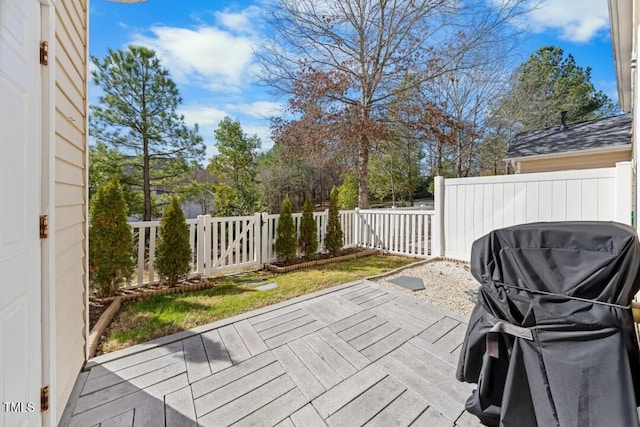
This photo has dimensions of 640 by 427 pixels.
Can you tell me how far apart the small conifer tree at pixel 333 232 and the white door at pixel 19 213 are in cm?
518

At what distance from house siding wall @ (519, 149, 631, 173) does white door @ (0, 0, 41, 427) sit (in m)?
10.1

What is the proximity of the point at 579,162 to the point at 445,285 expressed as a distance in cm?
634

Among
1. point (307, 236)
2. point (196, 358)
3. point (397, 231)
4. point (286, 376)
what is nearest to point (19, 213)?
point (196, 358)

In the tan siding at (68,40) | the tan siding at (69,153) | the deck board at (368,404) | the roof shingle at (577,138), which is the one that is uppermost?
the roof shingle at (577,138)

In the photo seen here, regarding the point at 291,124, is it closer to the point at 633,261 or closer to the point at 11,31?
the point at 11,31

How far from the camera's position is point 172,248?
4.04 m

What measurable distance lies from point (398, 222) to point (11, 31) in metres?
6.32

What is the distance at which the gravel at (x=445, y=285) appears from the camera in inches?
140

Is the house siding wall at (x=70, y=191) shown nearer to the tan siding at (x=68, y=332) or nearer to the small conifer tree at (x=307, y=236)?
the tan siding at (x=68, y=332)

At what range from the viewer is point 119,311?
3268mm

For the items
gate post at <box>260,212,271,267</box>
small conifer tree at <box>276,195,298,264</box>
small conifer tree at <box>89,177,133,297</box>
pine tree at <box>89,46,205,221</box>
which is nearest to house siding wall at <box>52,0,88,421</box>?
small conifer tree at <box>89,177,133,297</box>

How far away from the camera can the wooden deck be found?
173 cm

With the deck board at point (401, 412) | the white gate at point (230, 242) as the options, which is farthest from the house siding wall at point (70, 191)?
the white gate at point (230, 242)

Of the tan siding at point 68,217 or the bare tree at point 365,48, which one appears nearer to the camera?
the tan siding at point 68,217
